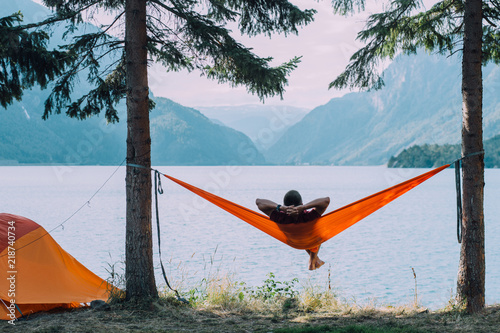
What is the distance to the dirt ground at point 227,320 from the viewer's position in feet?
12.8

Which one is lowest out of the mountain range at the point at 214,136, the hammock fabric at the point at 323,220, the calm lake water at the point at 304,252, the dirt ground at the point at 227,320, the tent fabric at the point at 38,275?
the calm lake water at the point at 304,252

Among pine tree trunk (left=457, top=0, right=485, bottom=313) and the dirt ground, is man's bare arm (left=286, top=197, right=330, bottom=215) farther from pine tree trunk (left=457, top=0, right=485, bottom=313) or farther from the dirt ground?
pine tree trunk (left=457, top=0, right=485, bottom=313)

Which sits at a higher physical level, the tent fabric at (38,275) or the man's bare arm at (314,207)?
the man's bare arm at (314,207)

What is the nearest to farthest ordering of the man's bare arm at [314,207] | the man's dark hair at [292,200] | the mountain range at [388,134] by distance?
1. the man's bare arm at [314,207]
2. the man's dark hair at [292,200]
3. the mountain range at [388,134]

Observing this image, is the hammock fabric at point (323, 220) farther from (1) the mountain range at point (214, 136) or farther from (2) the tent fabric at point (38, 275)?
(1) the mountain range at point (214, 136)

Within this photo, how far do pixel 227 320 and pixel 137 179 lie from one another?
145cm

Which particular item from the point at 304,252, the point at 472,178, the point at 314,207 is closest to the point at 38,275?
the point at 314,207

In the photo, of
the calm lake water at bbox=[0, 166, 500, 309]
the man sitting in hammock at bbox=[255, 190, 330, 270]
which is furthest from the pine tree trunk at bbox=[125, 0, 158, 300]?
the man sitting in hammock at bbox=[255, 190, 330, 270]

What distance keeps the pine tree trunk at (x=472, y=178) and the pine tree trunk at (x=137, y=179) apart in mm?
2793

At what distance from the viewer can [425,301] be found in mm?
9672

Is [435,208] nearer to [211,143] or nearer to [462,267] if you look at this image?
[462,267]
